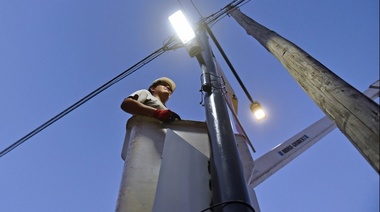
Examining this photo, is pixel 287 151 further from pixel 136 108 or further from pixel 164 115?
pixel 136 108

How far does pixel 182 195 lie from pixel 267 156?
11.2 feet

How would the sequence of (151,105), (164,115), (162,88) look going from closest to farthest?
(164,115), (151,105), (162,88)

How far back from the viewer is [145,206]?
6.76ft

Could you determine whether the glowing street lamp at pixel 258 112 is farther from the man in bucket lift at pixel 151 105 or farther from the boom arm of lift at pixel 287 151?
the man in bucket lift at pixel 151 105

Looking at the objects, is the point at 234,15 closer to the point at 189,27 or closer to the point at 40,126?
the point at 189,27

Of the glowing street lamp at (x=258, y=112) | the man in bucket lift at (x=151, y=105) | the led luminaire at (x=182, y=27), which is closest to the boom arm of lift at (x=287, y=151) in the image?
the glowing street lamp at (x=258, y=112)

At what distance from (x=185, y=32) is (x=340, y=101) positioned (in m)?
4.03

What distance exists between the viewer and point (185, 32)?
16.2 ft

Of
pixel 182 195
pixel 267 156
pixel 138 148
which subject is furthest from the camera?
pixel 267 156

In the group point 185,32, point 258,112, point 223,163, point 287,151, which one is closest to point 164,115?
point 223,163

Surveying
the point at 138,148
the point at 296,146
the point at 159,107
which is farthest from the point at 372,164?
the point at 296,146

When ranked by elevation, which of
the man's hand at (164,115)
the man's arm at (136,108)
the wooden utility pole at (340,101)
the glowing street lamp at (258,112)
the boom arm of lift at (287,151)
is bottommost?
the wooden utility pole at (340,101)

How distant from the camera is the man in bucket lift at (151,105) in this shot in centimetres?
283

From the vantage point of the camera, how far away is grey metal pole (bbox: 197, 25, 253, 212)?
148 centimetres
